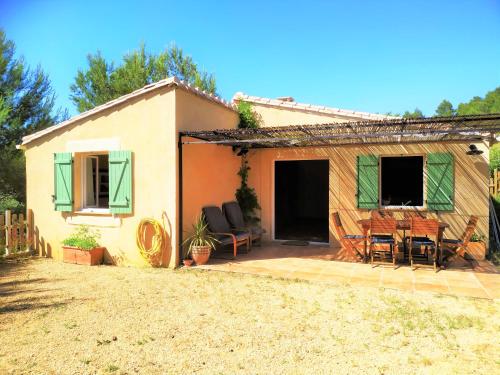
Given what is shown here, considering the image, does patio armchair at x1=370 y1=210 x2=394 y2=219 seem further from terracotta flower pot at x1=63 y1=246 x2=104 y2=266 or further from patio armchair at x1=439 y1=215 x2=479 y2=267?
terracotta flower pot at x1=63 y1=246 x2=104 y2=266

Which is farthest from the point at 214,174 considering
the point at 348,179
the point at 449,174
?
the point at 449,174

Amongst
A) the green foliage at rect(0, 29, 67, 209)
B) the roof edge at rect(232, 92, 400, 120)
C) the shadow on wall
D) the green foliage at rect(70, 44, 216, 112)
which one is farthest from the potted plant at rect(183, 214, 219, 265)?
the green foliage at rect(70, 44, 216, 112)

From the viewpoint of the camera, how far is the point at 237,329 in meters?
3.69

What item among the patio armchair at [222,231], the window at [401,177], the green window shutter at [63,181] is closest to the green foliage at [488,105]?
the window at [401,177]

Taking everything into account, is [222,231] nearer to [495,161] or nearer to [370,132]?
[370,132]

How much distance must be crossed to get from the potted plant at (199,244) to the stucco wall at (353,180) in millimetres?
2746

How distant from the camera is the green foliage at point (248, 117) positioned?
9.12 metres

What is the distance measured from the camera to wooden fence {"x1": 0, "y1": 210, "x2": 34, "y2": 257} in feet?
24.1

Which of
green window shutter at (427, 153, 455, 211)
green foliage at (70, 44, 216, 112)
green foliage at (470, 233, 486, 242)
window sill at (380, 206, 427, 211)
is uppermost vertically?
green foliage at (70, 44, 216, 112)

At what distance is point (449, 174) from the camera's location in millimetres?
7461

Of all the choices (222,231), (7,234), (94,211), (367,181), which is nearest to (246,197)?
(222,231)

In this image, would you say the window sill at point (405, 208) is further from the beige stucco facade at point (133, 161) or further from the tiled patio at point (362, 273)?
the beige stucco facade at point (133, 161)

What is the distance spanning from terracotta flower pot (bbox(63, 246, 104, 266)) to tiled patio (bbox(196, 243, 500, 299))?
229cm

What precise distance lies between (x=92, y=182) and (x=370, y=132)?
20.2ft
